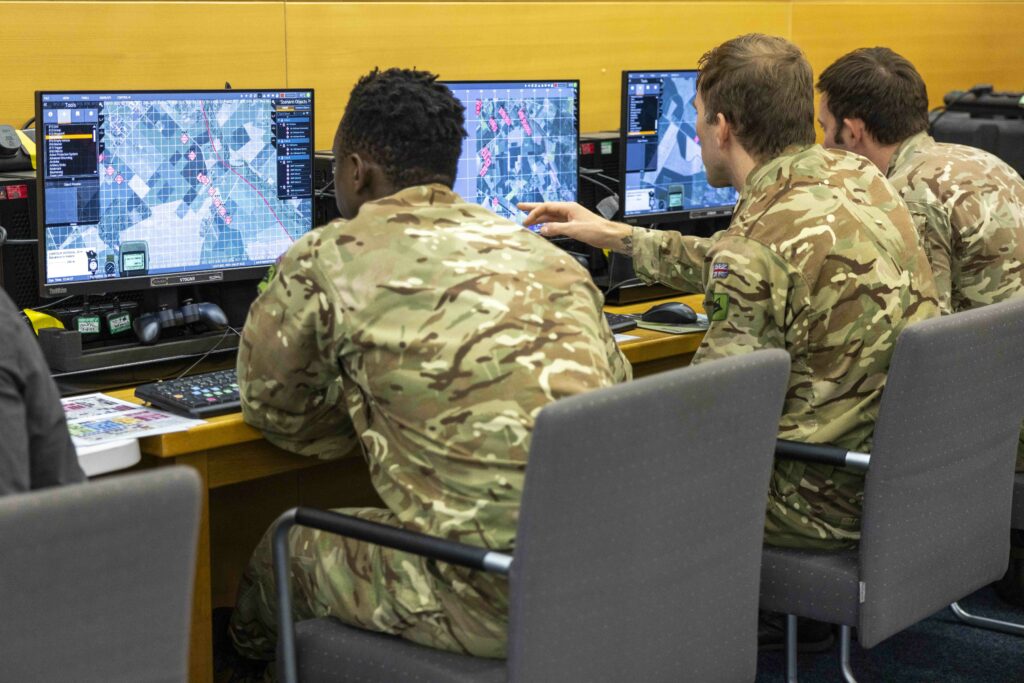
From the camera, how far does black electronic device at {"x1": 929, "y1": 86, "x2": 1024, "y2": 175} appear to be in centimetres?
400

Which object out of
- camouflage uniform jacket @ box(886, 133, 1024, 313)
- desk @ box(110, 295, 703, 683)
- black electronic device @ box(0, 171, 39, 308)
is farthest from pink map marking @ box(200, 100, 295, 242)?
camouflage uniform jacket @ box(886, 133, 1024, 313)

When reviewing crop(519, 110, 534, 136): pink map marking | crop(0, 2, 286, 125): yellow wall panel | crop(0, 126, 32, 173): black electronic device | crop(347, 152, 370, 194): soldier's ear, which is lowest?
crop(347, 152, 370, 194): soldier's ear

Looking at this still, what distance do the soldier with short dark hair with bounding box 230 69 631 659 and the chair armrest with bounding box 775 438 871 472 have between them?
16.2 inches

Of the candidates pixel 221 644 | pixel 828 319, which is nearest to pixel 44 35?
pixel 221 644

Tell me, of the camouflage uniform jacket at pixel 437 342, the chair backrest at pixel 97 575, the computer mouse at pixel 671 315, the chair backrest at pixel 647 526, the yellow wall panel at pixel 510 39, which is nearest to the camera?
the chair backrest at pixel 97 575

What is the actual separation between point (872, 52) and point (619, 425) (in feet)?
5.29

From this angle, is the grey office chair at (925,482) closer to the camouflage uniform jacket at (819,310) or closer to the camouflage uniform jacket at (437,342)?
the camouflage uniform jacket at (819,310)

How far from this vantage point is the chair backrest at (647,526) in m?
1.55

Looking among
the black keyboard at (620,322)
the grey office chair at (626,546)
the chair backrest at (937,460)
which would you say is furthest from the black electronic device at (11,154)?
the chair backrest at (937,460)

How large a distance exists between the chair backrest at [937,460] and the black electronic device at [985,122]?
6.49ft

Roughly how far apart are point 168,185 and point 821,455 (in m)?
1.19

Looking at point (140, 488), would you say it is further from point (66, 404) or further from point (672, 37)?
point (672, 37)

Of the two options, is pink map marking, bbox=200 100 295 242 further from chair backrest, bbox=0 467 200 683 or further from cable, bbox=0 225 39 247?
chair backrest, bbox=0 467 200 683

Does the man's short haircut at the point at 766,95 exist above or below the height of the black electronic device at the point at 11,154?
above
